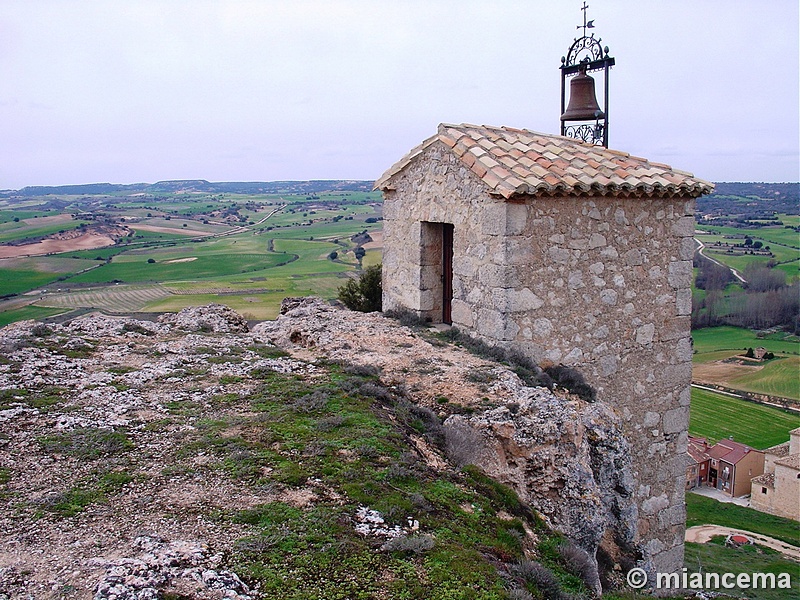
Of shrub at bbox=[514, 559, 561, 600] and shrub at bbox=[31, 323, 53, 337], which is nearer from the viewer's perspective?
shrub at bbox=[514, 559, 561, 600]

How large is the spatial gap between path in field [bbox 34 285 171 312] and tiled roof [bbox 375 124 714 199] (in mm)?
17473

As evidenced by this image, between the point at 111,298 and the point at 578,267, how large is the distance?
2355cm

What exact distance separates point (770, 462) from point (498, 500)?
33.2 m

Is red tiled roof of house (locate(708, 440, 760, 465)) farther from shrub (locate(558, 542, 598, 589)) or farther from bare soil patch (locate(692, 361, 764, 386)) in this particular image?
shrub (locate(558, 542, 598, 589))

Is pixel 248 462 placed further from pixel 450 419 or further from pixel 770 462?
pixel 770 462

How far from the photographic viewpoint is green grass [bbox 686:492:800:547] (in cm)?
2766

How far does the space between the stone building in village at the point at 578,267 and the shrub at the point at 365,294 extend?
5.71 m

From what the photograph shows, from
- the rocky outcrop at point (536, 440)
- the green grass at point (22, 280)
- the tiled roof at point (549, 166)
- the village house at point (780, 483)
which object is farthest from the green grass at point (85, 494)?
the village house at point (780, 483)

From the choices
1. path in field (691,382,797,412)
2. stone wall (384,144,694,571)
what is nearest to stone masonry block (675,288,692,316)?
stone wall (384,144,694,571)

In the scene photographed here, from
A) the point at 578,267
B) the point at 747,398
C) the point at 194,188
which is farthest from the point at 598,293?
the point at 194,188

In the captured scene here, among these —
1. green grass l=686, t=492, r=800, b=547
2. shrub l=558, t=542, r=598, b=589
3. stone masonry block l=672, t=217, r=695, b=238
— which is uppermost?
stone masonry block l=672, t=217, r=695, b=238

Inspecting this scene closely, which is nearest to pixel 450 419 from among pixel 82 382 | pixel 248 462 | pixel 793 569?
pixel 248 462

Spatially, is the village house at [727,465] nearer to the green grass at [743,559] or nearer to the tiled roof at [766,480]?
the tiled roof at [766,480]

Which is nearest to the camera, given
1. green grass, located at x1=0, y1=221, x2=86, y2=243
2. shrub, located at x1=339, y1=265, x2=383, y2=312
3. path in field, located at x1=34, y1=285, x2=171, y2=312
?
shrub, located at x1=339, y1=265, x2=383, y2=312
